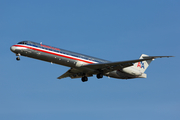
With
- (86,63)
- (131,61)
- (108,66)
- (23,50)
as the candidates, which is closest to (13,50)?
(23,50)

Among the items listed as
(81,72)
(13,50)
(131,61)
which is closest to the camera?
(13,50)

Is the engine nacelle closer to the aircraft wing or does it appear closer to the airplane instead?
the airplane

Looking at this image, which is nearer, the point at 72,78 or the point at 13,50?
the point at 13,50

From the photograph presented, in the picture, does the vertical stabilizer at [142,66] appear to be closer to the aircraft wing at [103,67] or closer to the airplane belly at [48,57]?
the aircraft wing at [103,67]

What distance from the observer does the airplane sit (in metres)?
38.8

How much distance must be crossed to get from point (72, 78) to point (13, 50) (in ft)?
44.3

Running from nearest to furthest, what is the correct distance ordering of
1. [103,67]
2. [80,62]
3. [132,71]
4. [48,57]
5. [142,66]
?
[48,57] → [80,62] → [103,67] → [132,71] → [142,66]

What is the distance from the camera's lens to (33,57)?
39.3 metres

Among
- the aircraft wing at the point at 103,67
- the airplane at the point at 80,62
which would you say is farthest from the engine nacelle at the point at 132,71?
the aircraft wing at the point at 103,67

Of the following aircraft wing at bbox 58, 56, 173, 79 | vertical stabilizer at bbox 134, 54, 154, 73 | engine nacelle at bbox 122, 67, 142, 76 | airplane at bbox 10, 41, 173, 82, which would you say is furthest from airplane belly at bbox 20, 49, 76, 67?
vertical stabilizer at bbox 134, 54, 154, 73

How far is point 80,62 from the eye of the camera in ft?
137

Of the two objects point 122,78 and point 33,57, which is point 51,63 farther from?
point 122,78

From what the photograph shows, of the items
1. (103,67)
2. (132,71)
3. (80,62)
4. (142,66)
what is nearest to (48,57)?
(80,62)

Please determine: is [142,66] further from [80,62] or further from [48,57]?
[48,57]
